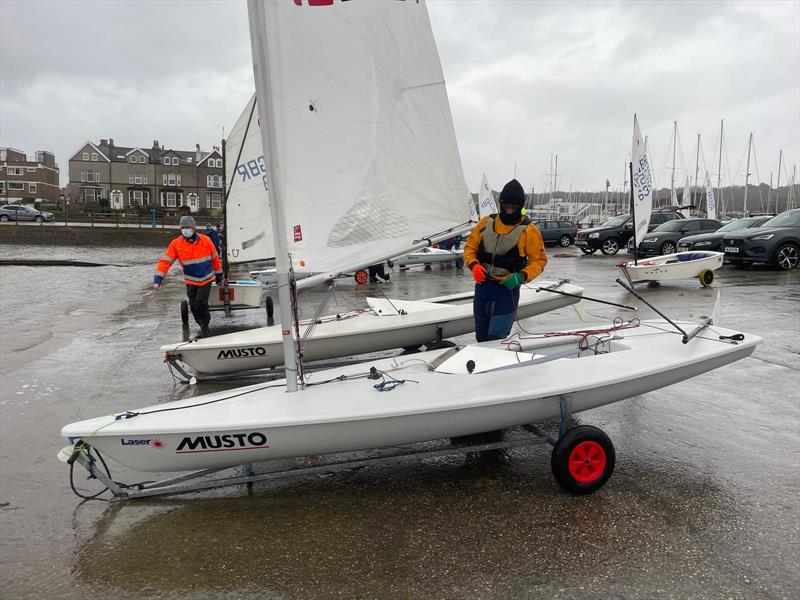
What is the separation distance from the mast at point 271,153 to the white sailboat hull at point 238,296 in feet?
18.5

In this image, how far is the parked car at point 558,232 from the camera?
2761 centimetres

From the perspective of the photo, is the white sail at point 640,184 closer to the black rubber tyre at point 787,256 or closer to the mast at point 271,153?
the black rubber tyre at point 787,256

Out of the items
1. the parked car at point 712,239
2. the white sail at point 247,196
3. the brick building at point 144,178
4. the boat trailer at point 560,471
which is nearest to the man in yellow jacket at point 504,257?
the boat trailer at point 560,471

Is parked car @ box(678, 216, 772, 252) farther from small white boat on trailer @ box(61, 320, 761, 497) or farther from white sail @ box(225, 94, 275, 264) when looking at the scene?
small white boat on trailer @ box(61, 320, 761, 497)

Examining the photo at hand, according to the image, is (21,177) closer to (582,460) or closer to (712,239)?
(712,239)

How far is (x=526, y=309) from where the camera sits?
6.99m

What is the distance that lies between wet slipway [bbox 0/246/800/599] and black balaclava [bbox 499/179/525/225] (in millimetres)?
1742

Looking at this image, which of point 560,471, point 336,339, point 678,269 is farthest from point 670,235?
point 560,471

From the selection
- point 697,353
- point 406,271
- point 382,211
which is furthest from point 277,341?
point 406,271

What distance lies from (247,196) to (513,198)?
20.7 feet

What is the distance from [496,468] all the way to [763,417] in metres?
2.43

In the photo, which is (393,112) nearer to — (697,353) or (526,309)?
(697,353)

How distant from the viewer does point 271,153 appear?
326 centimetres

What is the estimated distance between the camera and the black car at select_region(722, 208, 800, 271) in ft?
45.6
